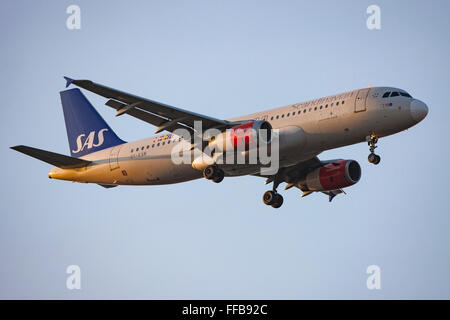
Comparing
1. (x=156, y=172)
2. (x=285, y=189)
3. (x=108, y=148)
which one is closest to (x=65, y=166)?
(x=108, y=148)

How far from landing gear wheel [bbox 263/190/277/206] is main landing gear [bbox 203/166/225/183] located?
5.91 metres

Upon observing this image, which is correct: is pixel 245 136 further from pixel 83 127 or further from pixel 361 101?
pixel 83 127

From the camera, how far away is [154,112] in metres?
43.9

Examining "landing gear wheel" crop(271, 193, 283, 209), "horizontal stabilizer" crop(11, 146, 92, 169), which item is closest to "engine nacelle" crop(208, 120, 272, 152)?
"landing gear wheel" crop(271, 193, 283, 209)

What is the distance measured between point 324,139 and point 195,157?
7821mm

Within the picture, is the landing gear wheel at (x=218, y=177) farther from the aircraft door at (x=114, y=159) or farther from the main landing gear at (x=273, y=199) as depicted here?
the aircraft door at (x=114, y=159)

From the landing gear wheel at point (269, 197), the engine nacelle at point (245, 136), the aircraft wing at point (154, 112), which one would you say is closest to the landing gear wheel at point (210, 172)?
the engine nacelle at point (245, 136)

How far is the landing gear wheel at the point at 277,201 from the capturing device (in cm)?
5053

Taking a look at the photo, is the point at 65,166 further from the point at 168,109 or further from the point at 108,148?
the point at 168,109

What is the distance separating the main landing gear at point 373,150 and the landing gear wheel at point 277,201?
352 inches

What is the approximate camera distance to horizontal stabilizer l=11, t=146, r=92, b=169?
46875 millimetres

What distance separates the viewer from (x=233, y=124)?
45.2 m

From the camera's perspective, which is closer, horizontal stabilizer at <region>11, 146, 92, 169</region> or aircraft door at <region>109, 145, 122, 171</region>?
horizontal stabilizer at <region>11, 146, 92, 169</region>

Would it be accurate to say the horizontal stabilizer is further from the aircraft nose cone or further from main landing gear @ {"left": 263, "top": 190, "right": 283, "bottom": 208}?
the aircraft nose cone
